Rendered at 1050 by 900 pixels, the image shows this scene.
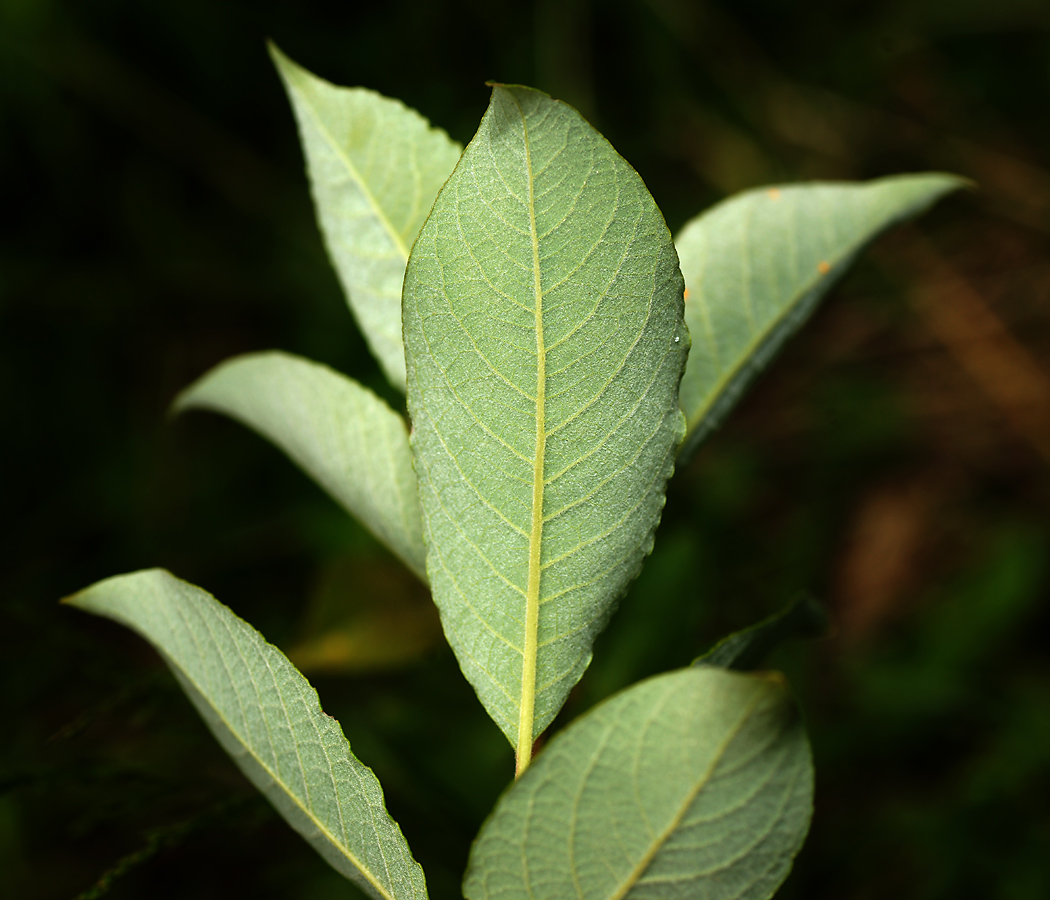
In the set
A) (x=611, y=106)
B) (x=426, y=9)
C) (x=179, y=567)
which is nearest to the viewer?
(x=179, y=567)

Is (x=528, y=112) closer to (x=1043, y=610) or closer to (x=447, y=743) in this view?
(x=447, y=743)

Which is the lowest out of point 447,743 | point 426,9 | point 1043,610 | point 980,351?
point 1043,610

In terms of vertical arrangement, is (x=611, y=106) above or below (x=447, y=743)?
above

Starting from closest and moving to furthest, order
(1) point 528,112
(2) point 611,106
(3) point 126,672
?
(1) point 528,112 → (3) point 126,672 → (2) point 611,106

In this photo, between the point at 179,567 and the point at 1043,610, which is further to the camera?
the point at 1043,610

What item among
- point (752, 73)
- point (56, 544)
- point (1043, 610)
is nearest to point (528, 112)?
point (56, 544)

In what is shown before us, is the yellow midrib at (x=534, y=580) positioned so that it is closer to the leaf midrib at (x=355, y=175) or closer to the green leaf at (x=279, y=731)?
the green leaf at (x=279, y=731)

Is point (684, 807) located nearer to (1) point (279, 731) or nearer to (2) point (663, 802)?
(2) point (663, 802)

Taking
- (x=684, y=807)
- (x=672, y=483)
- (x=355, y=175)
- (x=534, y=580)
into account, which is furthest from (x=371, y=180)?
(x=672, y=483)
